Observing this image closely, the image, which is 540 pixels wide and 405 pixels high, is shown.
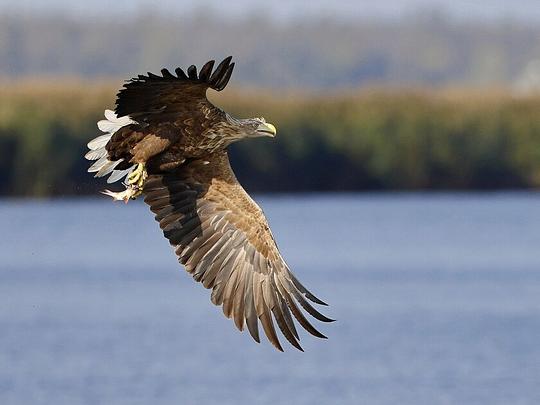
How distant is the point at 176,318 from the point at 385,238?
28.1 ft

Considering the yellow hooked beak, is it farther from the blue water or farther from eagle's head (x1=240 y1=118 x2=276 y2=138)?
the blue water

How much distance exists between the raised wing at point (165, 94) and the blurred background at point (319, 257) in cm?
77

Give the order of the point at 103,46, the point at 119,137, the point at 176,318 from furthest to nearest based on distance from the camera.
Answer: the point at 103,46, the point at 176,318, the point at 119,137

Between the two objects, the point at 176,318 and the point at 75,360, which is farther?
the point at 176,318

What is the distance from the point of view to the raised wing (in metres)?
10.6

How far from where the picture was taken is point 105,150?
11.4 meters

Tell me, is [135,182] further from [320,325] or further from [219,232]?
[320,325]

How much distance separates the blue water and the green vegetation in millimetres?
715

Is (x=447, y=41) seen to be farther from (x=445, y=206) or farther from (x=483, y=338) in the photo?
(x=483, y=338)

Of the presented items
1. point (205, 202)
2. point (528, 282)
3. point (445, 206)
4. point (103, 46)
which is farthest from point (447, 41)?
point (205, 202)

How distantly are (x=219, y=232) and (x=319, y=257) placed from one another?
14.3m

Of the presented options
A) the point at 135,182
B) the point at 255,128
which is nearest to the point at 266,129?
the point at 255,128

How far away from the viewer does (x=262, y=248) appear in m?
11.8

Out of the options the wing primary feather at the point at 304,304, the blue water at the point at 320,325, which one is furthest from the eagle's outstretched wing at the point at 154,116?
the blue water at the point at 320,325
